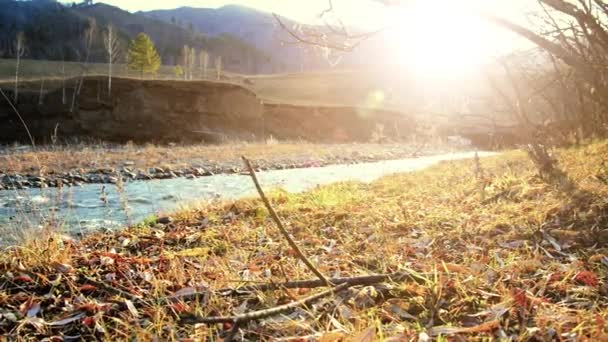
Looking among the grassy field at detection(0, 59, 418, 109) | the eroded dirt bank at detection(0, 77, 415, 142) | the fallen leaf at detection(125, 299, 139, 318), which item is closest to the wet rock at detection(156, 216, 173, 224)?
the fallen leaf at detection(125, 299, 139, 318)

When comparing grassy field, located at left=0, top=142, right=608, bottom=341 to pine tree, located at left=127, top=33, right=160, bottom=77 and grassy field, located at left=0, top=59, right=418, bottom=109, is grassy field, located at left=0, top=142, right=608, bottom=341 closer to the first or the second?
grassy field, located at left=0, top=59, right=418, bottom=109

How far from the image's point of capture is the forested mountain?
3858 inches

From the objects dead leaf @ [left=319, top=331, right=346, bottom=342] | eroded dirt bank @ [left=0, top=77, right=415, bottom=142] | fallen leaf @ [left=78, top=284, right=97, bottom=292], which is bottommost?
fallen leaf @ [left=78, top=284, right=97, bottom=292]

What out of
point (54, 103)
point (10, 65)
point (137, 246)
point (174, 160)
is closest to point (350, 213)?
point (137, 246)

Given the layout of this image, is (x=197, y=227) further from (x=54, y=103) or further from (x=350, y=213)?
(x=54, y=103)

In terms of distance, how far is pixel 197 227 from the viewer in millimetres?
5230

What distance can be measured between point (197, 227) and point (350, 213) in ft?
6.34

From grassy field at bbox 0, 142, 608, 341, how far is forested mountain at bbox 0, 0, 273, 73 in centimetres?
8213

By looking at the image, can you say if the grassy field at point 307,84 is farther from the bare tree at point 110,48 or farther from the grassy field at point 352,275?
the grassy field at point 352,275

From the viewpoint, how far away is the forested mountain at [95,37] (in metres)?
98.0

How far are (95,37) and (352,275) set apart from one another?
384ft

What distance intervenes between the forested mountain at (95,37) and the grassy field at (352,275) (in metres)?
82.1

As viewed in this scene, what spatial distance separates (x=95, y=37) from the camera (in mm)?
102125

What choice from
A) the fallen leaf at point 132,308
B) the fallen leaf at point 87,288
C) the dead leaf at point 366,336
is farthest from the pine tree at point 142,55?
the dead leaf at point 366,336
